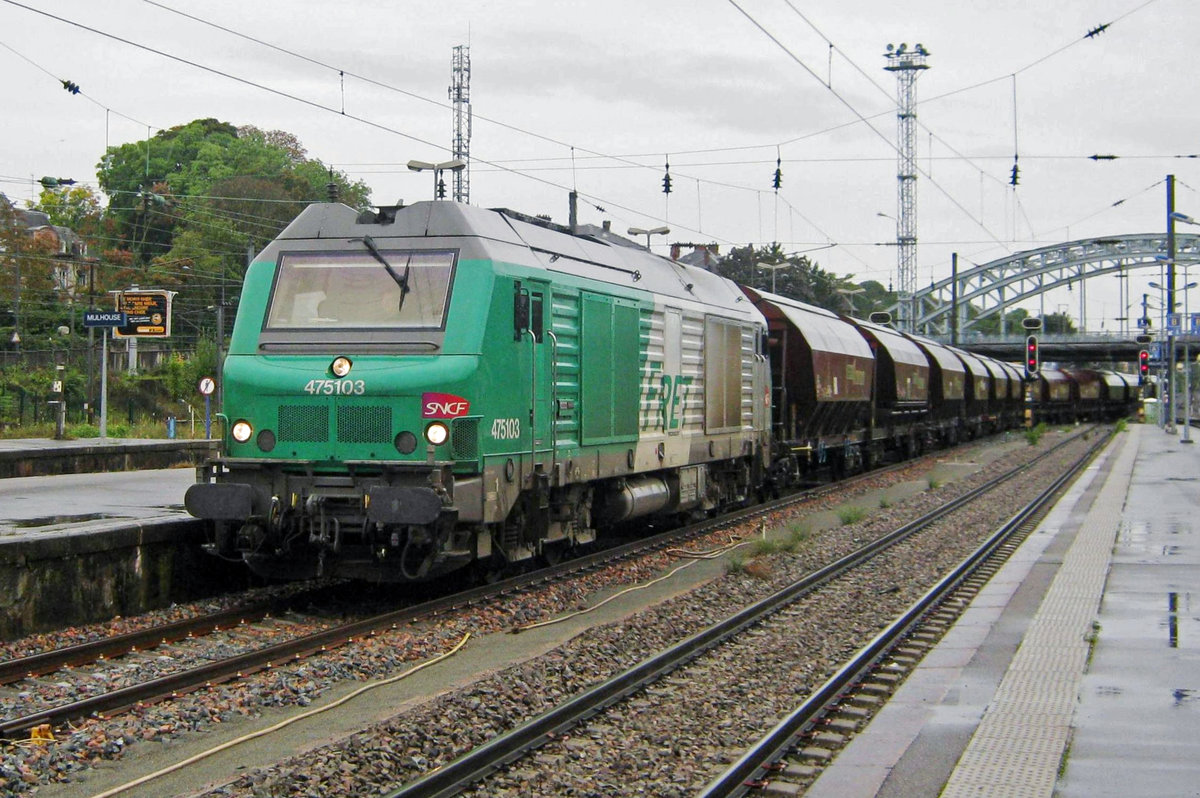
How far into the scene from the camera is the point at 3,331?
58.9 m

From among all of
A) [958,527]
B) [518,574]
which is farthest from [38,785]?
[958,527]

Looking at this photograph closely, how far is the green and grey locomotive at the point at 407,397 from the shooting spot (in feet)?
35.4

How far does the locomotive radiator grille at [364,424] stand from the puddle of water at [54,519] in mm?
3465

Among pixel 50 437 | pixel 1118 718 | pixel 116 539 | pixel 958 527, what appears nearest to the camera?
pixel 1118 718

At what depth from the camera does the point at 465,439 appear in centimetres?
1092

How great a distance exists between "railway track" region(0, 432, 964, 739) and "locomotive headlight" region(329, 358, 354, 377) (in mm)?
2156

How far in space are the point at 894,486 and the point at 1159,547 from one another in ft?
36.9

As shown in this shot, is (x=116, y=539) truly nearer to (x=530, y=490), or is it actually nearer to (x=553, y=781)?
(x=530, y=490)

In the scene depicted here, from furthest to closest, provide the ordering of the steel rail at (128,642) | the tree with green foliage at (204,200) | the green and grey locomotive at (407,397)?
1. the tree with green foliage at (204,200)
2. the green and grey locomotive at (407,397)
3. the steel rail at (128,642)

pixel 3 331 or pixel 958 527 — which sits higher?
pixel 3 331

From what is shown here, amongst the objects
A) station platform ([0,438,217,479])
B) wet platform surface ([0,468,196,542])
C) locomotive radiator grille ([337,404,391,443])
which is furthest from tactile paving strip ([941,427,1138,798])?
station platform ([0,438,217,479])

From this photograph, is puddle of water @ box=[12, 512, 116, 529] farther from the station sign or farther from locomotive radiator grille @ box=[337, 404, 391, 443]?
the station sign

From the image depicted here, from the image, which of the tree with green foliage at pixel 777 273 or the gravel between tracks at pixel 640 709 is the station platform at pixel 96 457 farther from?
the tree with green foliage at pixel 777 273

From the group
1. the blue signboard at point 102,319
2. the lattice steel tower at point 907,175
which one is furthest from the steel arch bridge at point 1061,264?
the blue signboard at point 102,319
